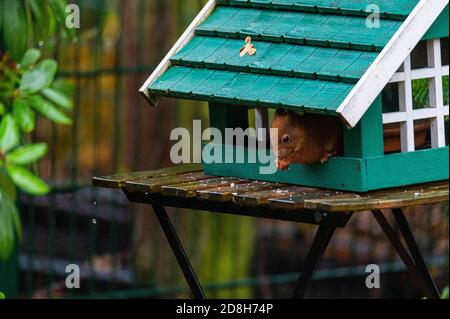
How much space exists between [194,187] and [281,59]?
18.3 inches

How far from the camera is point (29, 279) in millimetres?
5551

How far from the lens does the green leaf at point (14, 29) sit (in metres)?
3.67

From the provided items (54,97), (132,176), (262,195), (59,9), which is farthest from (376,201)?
(59,9)

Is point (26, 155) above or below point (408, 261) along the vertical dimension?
above

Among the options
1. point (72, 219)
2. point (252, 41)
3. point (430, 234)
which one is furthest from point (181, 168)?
point (430, 234)

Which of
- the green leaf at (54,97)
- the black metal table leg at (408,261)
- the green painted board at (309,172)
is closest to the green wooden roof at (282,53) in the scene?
the green painted board at (309,172)

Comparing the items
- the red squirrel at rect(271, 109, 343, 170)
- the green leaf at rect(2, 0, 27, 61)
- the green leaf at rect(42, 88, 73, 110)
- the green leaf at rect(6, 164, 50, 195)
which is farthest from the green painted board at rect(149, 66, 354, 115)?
the green leaf at rect(6, 164, 50, 195)

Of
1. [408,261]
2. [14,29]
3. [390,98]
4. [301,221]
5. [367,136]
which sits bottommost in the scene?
[408,261]

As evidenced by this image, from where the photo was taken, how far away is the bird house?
327 cm

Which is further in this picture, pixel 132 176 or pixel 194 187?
pixel 132 176

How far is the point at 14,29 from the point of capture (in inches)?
145

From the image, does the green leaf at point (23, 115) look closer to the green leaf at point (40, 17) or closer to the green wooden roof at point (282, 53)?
the green wooden roof at point (282, 53)

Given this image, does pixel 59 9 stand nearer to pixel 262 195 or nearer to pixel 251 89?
pixel 251 89

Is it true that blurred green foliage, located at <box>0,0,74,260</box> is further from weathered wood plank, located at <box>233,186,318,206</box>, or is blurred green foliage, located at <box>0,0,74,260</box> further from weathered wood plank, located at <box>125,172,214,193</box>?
weathered wood plank, located at <box>233,186,318,206</box>
